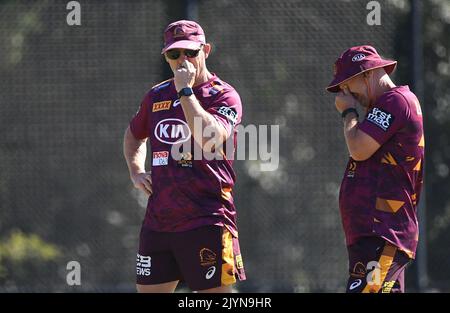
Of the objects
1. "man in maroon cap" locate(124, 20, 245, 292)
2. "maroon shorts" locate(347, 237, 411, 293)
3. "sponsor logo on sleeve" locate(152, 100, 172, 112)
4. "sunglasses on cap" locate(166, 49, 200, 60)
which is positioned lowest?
"maroon shorts" locate(347, 237, 411, 293)

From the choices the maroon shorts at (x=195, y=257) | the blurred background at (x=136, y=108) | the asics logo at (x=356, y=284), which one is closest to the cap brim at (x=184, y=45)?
the maroon shorts at (x=195, y=257)

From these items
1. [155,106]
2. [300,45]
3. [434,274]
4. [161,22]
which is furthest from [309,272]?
[155,106]

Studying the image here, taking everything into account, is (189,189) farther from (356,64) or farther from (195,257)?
(356,64)

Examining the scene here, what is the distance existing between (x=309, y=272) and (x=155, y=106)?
9.50 feet

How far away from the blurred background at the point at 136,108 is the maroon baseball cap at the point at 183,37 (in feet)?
7.99

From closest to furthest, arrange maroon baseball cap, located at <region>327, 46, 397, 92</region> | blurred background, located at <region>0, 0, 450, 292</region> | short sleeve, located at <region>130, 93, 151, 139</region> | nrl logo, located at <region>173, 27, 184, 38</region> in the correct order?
maroon baseball cap, located at <region>327, 46, 397, 92</region> → nrl logo, located at <region>173, 27, 184, 38</region> → short sleeve, located at <region>130, 93, 151, 139</region> → blurred background, located at <region>0, 0, 450, 292</region>

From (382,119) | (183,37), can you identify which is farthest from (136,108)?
(382,119)

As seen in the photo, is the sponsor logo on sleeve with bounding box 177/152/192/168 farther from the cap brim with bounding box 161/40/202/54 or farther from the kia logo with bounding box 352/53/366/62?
the kia logo with bounding box 352/53/366/62

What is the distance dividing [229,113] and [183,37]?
1.60 feet

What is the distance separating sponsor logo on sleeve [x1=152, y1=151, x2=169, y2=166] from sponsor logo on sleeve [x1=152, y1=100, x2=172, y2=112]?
0.82 ft

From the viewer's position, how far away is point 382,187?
4.57 metres

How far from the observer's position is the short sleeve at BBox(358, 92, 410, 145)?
14.9ft

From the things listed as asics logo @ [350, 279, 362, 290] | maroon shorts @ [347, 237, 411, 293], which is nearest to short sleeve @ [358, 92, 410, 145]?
maroon shorts @ [347, 237, 411, 293]
